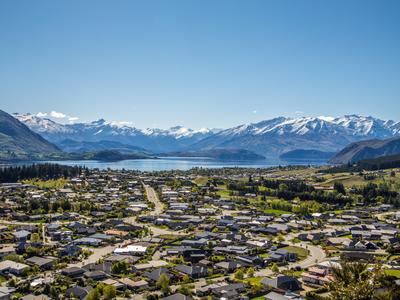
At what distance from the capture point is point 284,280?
37.4 meters

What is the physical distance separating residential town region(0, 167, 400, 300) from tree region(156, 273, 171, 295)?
0.53 feet

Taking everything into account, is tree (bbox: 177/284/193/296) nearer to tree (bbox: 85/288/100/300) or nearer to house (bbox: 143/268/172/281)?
house (bbox: 143/268/172/281)

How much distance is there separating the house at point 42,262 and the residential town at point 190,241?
3.8 inches

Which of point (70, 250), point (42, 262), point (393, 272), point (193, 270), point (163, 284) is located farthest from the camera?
point (70, 250)

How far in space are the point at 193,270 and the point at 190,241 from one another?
12.3 metres

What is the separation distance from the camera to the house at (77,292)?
33.8 metres

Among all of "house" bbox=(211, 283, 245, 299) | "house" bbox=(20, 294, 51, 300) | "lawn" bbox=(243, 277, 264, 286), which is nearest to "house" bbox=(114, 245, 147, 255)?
"lawn" bbox=(243, 277, 264, 286)

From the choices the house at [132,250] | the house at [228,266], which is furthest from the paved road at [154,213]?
the house at [228,266]

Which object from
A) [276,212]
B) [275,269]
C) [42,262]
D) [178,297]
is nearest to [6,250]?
[42,262]

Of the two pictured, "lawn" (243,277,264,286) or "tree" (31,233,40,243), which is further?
"tree" (31,233,40,243)

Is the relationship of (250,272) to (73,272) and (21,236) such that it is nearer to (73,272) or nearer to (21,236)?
(73,272)

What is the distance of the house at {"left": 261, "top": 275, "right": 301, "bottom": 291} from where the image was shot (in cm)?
3688

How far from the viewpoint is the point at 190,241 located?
174 ft

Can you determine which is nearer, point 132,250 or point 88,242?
point 132,250
